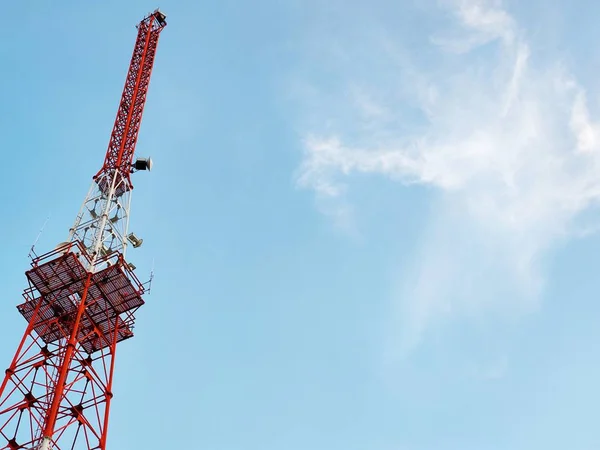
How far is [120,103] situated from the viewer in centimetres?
9775

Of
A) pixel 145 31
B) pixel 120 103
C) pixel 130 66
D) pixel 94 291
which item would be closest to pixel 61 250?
pixel 94 291

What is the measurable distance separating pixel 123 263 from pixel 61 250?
579cm

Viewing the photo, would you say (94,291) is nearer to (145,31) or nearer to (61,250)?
(61,250)

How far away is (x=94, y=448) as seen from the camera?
7038cm

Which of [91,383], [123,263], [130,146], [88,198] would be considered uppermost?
[130,146]

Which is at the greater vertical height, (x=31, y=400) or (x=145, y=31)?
(x=145, y=31)

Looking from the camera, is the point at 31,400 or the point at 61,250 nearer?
the point at 31,400

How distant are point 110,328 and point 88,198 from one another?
51.2 ft

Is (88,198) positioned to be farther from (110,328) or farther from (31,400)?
(31,400)

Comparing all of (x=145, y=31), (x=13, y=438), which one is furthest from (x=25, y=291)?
(x=145, y=31)

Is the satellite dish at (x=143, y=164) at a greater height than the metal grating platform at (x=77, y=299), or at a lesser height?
greater

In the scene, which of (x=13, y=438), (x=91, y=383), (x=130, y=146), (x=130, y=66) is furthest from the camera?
(x=130, y=66)

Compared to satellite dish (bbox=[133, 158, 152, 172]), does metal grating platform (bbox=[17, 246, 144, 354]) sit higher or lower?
lower

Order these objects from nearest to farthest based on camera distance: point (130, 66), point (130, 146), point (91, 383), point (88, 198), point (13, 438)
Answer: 1. point (13, 438)
2. point (91, 383)
3. point (88, 198)
4. point (130, 146)
5. point (130, 66)
